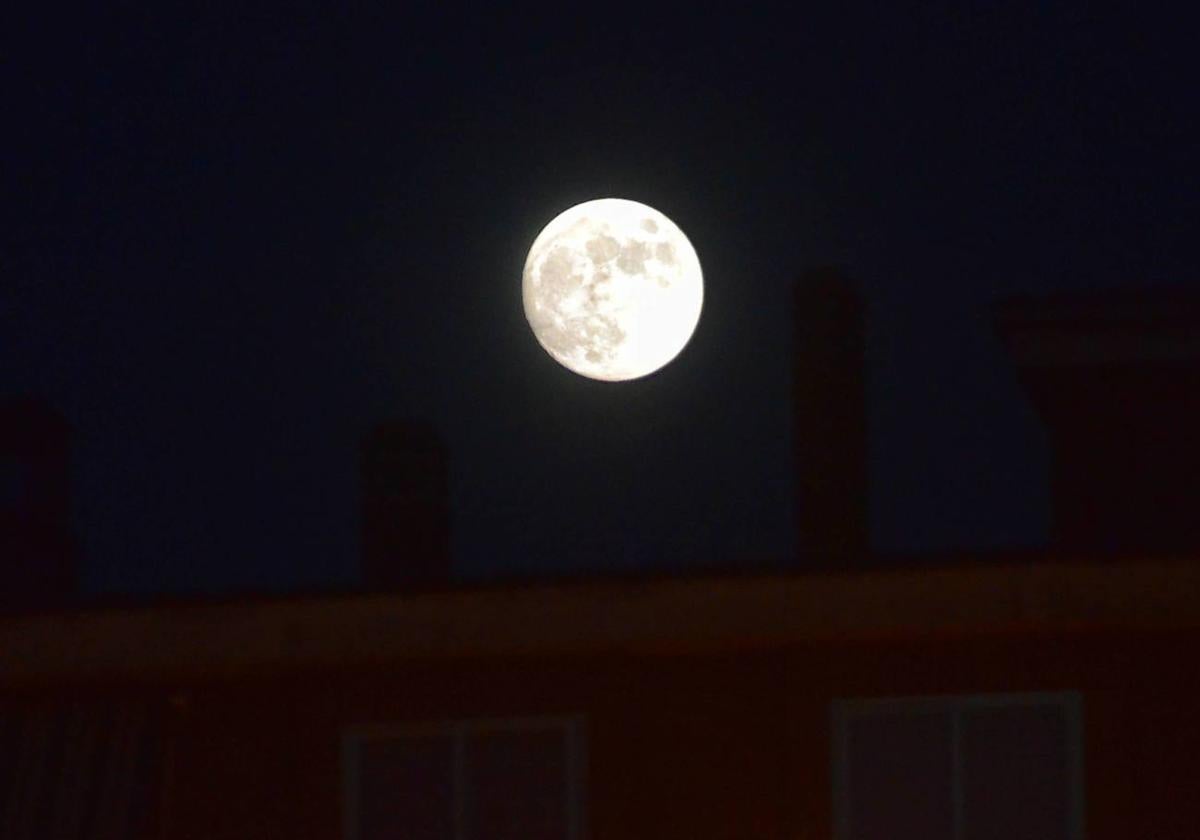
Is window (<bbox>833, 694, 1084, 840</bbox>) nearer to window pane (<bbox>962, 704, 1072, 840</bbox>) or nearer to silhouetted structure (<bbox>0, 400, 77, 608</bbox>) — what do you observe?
window pane (<bbox>962, 704, 1072, 840</bbox>)

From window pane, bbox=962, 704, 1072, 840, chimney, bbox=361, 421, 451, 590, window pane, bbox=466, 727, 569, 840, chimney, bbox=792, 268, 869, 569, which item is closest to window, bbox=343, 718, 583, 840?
window pane, bbox=466, 727, 569, 840

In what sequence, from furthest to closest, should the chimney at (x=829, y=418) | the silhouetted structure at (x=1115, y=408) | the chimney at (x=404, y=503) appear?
the chimney at (x=404, y=503) → the chimney at (x=829, y=418) → the silhouetted structure at (x=1115, y=408)

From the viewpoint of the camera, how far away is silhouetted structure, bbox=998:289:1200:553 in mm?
19812

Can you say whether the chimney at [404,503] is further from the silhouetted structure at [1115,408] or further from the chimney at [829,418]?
the silhouetted structure at [1115,408]

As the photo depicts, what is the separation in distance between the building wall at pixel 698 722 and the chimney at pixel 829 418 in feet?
24.7

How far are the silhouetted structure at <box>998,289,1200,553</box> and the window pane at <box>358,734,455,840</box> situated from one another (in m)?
7.92

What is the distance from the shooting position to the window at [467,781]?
13625 millimetres

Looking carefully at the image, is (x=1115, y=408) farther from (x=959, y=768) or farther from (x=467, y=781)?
(x=467, y=781)

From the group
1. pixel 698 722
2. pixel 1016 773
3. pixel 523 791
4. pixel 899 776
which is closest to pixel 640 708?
pixel 698 722

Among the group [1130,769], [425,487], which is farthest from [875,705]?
[425,487]

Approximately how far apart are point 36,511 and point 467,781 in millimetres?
17738

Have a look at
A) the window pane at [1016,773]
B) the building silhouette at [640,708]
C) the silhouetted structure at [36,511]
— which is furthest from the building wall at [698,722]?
the silhouetted structure at [36,511]

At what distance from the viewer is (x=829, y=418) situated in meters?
20.8

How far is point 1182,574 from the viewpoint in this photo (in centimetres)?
1216
